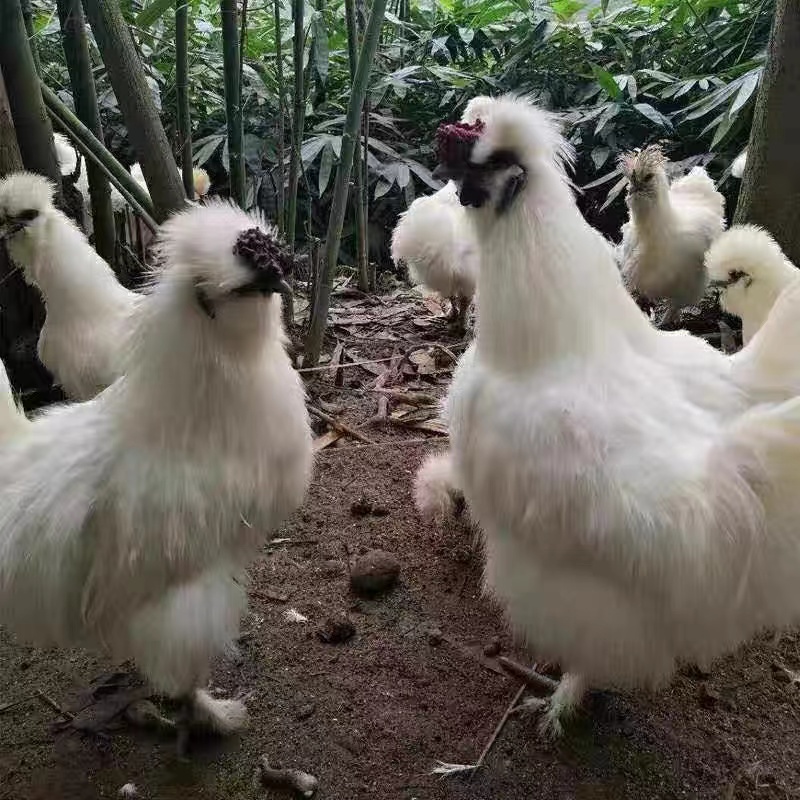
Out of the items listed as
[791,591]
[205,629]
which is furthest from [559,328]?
[205,629]

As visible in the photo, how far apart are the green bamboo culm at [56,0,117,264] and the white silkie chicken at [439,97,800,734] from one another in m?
2.43

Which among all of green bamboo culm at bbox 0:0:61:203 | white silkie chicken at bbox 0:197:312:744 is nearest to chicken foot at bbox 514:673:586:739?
white silkie chicken at bbox 0:197:312:744

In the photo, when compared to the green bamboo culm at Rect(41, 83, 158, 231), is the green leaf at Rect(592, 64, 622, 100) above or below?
above

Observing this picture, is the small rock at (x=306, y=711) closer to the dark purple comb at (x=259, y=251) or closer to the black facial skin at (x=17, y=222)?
the dark purple comb at (x=259, y=251)

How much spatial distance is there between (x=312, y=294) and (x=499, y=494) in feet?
7.50

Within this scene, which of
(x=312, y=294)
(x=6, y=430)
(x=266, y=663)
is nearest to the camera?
(x=6, y=430)

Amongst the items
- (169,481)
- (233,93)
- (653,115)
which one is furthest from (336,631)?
(653,115)

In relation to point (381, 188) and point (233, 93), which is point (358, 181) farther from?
point (233, 93)

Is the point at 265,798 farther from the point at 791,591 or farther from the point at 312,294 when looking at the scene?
the point at 312,294

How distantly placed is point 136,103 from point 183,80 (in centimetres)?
28

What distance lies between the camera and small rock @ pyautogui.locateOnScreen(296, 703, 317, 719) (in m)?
2.14

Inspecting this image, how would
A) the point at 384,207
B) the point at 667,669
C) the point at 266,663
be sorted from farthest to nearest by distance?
the point at 384,207
the point at 266,663
the point at 667,669

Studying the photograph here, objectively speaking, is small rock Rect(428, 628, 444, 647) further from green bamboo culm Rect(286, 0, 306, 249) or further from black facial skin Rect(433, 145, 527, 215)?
green bamboo culm Rect(286, 0, 306, 249)

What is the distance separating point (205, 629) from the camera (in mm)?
1807
